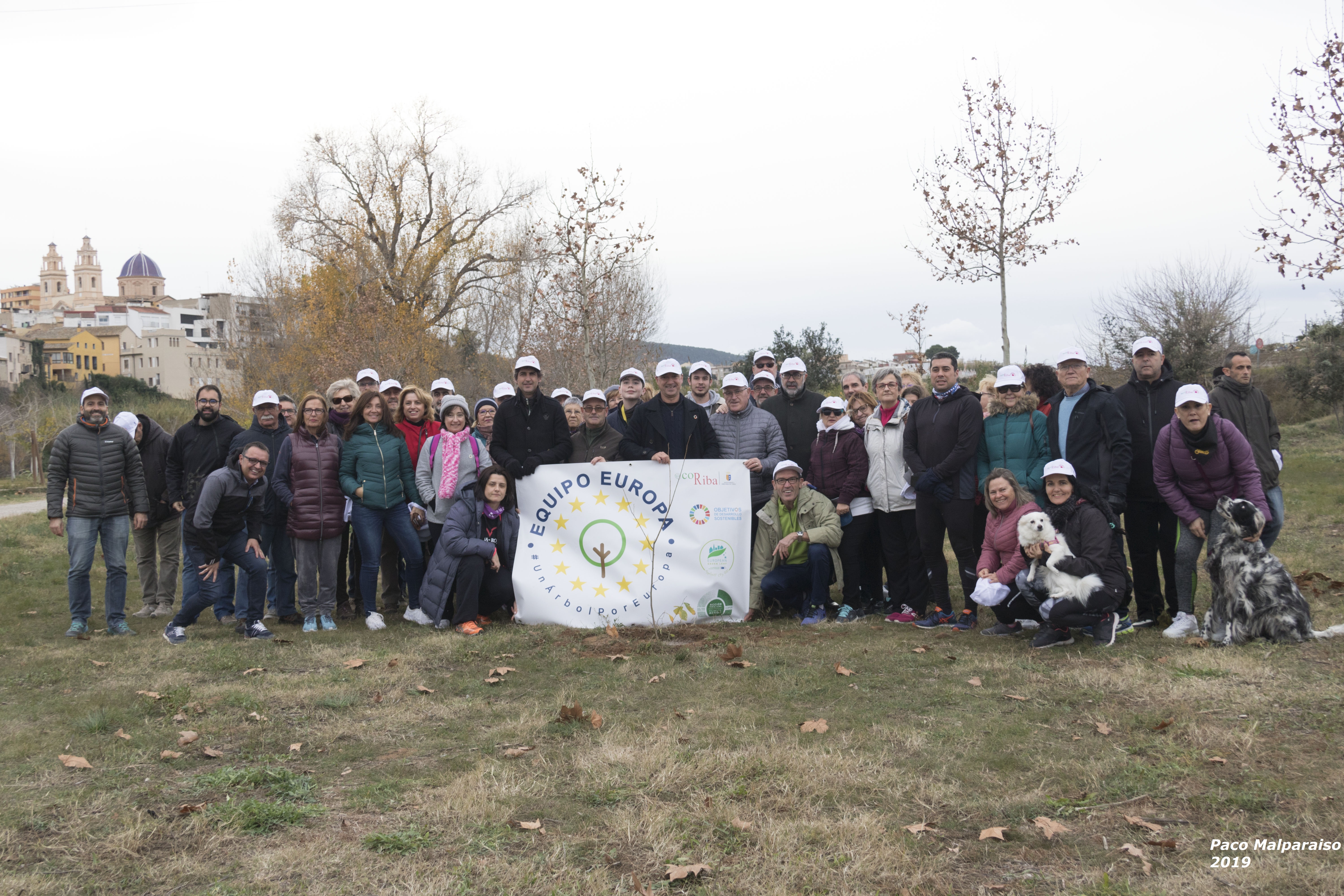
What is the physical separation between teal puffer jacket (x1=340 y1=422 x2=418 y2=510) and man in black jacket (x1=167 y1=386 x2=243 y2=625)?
4.40ft

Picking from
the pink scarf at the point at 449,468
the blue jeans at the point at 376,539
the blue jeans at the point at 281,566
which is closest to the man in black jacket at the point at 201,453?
the blue jeans at the point at 281,566

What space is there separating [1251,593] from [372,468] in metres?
7.17

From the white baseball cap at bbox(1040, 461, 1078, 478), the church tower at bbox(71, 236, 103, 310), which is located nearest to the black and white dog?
the white baseball cap at bbox(1040, 461, 1078, 478)

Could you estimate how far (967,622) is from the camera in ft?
26.3

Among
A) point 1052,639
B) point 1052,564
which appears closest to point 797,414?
point 1052,564

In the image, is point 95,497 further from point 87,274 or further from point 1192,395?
point 87,274

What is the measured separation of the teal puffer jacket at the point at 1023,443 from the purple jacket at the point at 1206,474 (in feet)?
2.77

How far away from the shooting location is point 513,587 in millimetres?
8703

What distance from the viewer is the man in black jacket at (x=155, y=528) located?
9.59 meters

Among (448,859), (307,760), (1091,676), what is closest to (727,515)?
(1091,676)

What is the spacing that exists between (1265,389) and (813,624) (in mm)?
29910

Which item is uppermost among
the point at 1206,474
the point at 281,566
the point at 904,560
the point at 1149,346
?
the point at 1149,346

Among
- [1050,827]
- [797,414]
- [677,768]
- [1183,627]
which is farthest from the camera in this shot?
[797,414]

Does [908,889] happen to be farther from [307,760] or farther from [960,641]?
[960,641]
